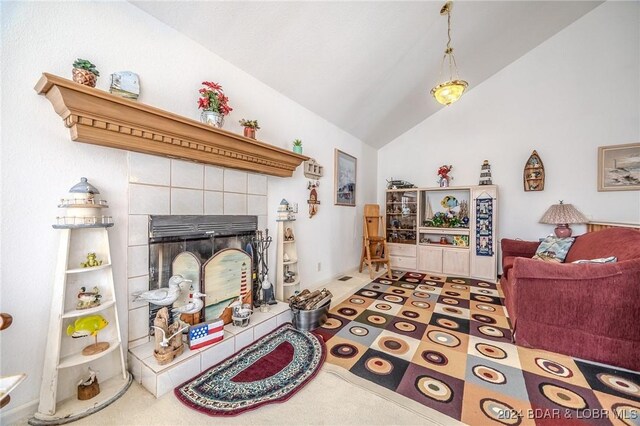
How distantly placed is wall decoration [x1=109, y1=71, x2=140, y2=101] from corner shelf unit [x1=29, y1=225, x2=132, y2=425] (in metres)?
0.82

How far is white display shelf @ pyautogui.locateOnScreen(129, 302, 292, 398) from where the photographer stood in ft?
4.61

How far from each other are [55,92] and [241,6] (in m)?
1.31

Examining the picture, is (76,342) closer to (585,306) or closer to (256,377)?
(256,377)

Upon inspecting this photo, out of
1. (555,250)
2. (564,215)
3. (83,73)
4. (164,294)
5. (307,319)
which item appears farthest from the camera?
(564,215)

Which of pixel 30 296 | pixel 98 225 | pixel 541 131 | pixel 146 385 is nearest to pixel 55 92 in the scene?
pixel 98 225

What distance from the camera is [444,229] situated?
159 inches

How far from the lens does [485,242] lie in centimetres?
373

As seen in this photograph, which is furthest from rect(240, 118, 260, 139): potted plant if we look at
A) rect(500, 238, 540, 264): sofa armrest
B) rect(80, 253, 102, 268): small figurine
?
rect(500, 238, 540, 264): sofa armrest

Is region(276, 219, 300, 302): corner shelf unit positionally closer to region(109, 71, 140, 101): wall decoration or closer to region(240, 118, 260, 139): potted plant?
region(240, 118, 260, 139): potted plant

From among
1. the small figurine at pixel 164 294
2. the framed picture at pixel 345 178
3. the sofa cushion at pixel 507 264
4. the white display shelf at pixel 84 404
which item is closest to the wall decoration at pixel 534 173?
the sofa cushion at pixel 507 264

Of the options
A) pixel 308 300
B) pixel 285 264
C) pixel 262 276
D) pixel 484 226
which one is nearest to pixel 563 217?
pixel 484 226

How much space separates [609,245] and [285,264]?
2944 mm

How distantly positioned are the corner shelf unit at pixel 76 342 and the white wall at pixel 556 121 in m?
4.43

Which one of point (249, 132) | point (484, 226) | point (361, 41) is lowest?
point (484, 226)
